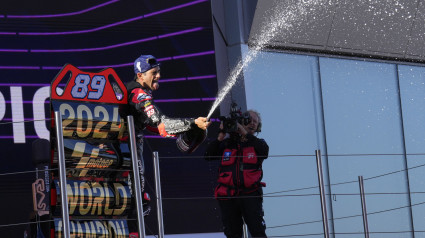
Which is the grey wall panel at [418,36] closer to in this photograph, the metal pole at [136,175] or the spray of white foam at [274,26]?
the spray of white foam at [274,26]

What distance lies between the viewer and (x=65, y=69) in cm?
457

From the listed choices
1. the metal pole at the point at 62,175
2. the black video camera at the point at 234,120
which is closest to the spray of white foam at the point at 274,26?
the black video camera at the point at 234,120

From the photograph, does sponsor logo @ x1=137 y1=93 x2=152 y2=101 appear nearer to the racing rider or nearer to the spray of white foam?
the racing rider

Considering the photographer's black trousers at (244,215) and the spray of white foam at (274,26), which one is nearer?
the photographer's black trousers at (244,215)

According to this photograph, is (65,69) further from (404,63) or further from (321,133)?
(404,63)

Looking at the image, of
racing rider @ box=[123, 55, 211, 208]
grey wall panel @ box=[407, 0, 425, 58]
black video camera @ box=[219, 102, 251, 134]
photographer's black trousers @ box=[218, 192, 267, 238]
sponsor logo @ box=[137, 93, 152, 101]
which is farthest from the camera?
grey wall panel @ box=[407, 0, 425, 58]

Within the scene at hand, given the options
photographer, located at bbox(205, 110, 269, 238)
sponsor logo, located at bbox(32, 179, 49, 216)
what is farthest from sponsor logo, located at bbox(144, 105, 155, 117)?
sponsor logo, located at bbox(32, 179, 49, 216)

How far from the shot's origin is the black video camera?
579 centimetres

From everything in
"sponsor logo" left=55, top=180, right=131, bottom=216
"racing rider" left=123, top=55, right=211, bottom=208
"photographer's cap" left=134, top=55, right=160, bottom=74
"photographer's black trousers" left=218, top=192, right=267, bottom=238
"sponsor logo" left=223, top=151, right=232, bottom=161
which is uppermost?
"photographer's cap" left=134, top=55, right=160, bottom=74

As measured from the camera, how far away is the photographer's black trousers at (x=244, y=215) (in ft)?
19.7

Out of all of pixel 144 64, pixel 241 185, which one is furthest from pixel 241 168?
pixel 144 64

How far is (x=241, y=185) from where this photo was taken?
609 cm

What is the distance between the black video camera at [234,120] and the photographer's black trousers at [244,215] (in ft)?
1.67

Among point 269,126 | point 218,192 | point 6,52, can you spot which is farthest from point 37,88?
point 269,126
